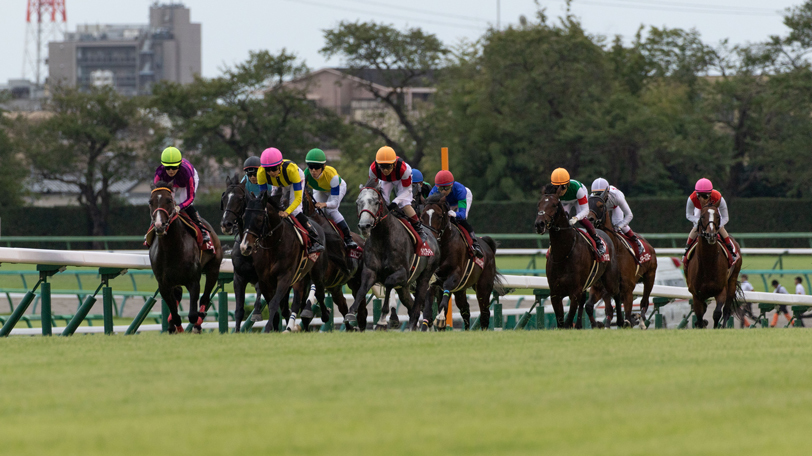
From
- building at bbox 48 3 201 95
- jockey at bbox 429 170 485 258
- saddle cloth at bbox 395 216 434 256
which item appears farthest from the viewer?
building at bbox 48 3 201 95

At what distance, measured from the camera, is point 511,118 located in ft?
147

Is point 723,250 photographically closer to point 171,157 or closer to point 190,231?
point 190,231

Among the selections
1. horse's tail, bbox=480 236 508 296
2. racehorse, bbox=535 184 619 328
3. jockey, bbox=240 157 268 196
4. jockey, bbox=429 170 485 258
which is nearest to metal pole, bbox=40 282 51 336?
jockey, bbox=240 157 268 196

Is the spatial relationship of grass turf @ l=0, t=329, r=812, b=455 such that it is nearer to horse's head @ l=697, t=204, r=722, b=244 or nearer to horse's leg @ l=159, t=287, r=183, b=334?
horse's leg @ l=159, t=287, r=183, b=334

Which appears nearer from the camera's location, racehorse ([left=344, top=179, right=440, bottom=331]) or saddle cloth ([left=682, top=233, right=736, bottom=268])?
racehorse ([left=344, top=179, right=440, bottom=331])

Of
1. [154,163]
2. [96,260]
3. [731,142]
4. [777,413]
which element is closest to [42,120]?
[154,163]

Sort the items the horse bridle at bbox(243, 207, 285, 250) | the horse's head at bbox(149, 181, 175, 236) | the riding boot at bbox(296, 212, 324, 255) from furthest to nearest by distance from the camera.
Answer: the riding boot at bbox(296, 212, 324, 255), the horse bridle at bbox(243, 207, 285, 250), the horse's head at bbox(149, 181, 175, 236)

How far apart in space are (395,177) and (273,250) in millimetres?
1449

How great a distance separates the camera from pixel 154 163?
49.0 meters

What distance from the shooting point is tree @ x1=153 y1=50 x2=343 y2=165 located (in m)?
46.0

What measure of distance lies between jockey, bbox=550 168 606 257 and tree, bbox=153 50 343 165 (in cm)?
3437

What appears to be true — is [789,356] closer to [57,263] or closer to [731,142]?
[57,263]

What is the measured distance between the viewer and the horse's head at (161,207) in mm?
9595

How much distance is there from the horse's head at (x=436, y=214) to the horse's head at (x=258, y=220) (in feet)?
5.67
